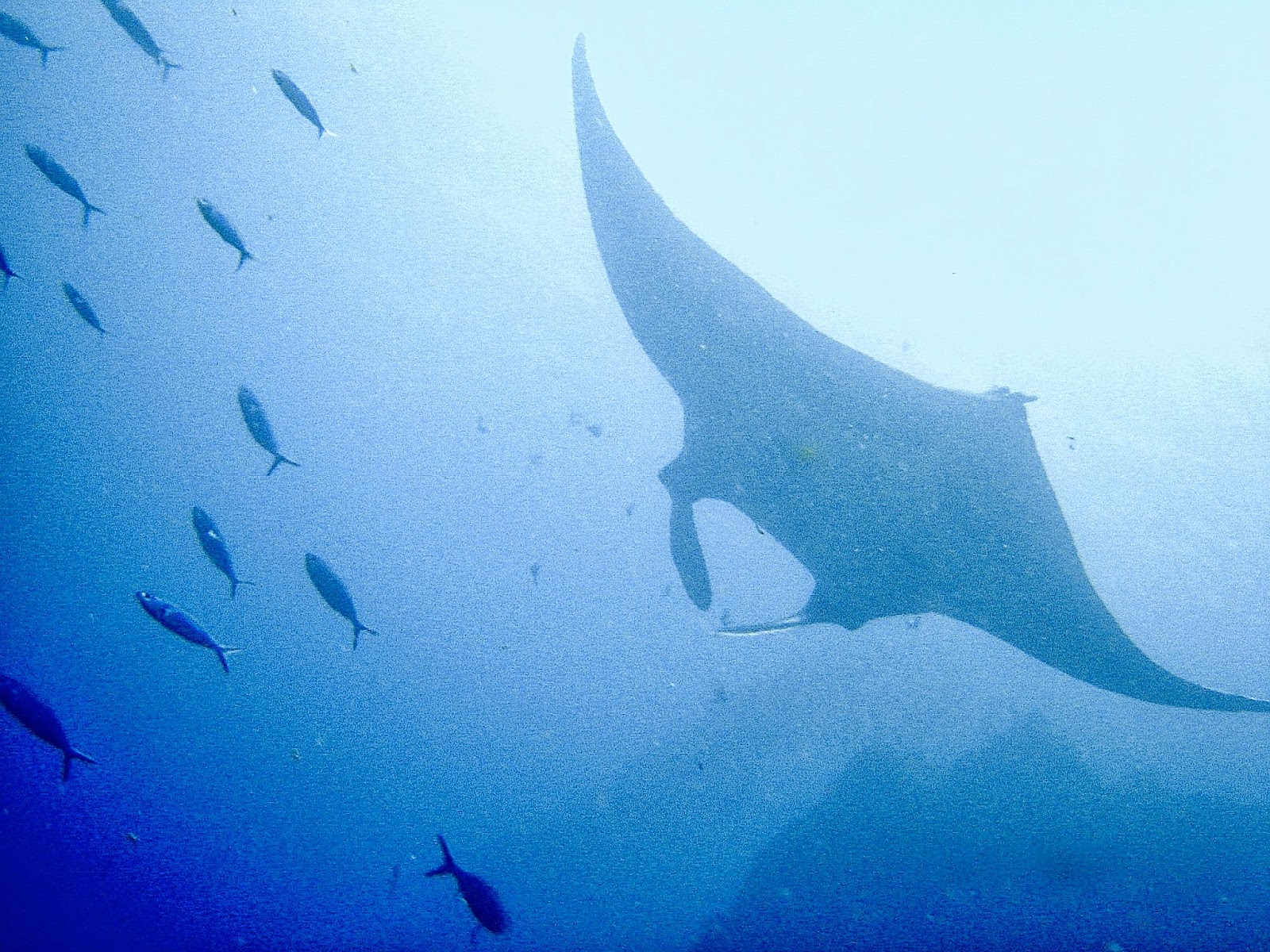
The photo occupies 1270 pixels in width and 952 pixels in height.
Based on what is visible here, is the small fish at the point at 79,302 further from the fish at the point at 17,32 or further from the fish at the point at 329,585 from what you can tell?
the fish at the point at 329,585

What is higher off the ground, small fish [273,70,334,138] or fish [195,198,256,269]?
small fish [273,70,334,138]

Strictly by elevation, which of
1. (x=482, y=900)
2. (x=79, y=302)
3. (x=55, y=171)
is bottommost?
(x=482, y=900)

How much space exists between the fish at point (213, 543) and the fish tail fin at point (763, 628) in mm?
3236

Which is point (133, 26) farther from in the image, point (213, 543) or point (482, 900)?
point (482, 900)

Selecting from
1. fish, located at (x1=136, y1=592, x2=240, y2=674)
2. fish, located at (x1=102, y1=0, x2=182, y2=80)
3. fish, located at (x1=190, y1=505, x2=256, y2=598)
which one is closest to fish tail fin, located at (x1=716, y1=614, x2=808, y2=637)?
fish, located at (x1=136, y1=592, x2=240, y2=674)

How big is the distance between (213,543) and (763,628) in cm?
376

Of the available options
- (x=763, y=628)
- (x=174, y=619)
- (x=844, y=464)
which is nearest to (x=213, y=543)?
(x=174, y=619)

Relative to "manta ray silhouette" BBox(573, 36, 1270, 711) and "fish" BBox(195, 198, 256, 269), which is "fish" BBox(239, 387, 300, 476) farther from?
"manta ray silhouette" BBox(573, 36, 1270, 711)

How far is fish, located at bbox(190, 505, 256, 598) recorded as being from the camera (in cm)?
383

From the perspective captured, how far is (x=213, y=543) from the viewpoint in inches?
151

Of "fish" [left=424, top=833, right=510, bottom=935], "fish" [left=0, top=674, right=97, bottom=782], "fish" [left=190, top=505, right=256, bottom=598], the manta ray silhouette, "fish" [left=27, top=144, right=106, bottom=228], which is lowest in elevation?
"fish" [left=0, top=674, right=97, bottom=782]

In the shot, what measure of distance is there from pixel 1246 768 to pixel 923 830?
14.2 metres

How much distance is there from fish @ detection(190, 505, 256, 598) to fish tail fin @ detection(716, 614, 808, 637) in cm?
324

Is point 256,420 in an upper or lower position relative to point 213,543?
upper
